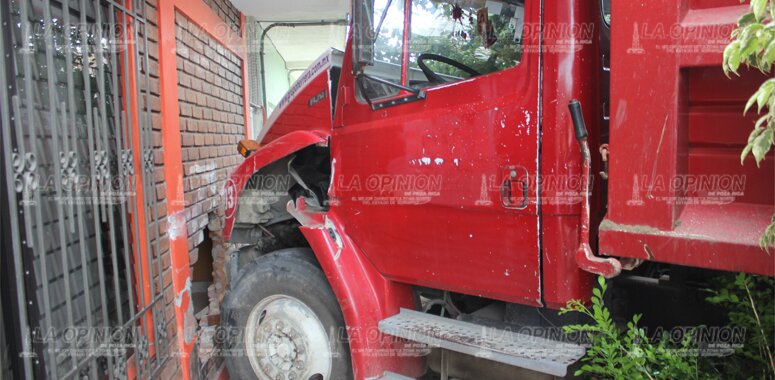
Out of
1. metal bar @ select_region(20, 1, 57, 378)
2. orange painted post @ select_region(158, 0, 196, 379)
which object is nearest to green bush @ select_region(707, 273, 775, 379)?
metal bar @ select_region(20, 1, 57, 378)

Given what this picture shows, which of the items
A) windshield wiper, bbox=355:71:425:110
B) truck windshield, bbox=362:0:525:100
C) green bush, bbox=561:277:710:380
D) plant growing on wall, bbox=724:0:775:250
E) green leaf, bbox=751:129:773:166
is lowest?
green bush, bbox=561:277:710:380

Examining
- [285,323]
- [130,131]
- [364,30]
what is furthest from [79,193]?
[364,30]

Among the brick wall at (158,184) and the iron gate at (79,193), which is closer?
the iron gate at (79,193)

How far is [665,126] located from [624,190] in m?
0.23

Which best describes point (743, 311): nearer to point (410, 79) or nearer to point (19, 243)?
point (410, 79)

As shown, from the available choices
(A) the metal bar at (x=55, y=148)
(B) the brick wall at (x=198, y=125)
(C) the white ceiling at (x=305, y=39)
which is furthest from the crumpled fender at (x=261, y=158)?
(C) the white ceiling at (x=305, y=39)

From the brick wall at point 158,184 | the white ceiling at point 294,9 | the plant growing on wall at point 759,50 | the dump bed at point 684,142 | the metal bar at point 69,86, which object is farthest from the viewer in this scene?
the white ceiling at point 294,9

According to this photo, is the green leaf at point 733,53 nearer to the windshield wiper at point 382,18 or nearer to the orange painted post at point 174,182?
the windshield wiper at point 382,18

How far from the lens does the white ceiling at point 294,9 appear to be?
207 inches

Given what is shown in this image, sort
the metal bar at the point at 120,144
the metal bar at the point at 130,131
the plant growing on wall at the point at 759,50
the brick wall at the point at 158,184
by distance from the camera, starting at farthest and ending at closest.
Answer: the brick wall at the point at 158,184, the metal bar at the point at 130,131, the metal bar at the point at 120,144, the plant growing on wall at the point at 759,50

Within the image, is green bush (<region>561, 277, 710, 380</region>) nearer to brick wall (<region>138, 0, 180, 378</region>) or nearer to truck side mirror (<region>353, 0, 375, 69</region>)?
truck side mirror (<region>353, 0, 375, 69</region>)

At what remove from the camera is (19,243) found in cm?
165

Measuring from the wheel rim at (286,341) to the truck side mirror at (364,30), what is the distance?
1.39m

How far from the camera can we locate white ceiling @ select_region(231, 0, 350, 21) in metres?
5.27
